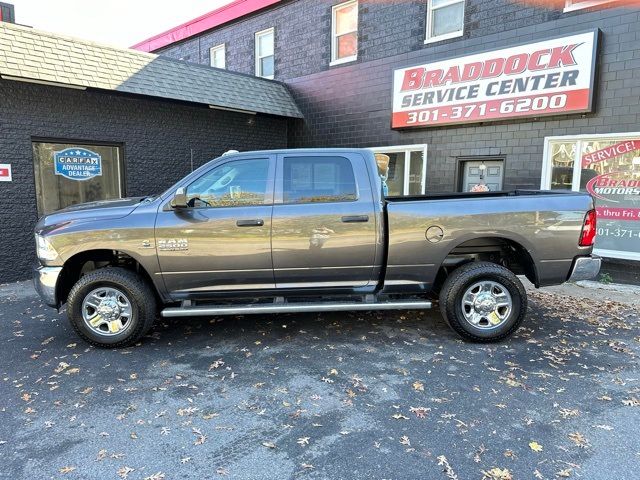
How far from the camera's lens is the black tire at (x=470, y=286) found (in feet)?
15.0

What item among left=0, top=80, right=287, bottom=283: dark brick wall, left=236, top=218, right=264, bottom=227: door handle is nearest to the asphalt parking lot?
left=236, top=218, right=264, bottom=227: door handle

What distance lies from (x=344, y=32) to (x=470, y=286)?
26.0 ft

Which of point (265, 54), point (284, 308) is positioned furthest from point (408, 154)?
point (284, 308)

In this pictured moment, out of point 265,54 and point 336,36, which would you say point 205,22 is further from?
point 336,36

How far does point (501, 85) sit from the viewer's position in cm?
805

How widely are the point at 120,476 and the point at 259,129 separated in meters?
9.11

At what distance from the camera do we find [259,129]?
10.8 meters

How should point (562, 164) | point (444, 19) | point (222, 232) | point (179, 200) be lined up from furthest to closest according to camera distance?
point (444, 19) → point (562, 164) → point (222, 232) → point (179, 200)

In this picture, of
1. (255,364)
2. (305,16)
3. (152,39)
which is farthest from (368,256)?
(152,39)

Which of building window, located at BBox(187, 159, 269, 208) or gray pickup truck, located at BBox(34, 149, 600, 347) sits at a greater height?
building window, located at BBox(187, 159, 269, 208)

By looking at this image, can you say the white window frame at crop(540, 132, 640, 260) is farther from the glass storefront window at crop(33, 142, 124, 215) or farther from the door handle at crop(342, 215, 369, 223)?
the glass storefront window at crop(33, 142, 124, 215)

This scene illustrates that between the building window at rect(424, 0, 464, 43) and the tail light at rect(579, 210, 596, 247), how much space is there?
5.48 metres

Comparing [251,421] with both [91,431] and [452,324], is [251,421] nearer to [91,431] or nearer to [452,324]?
[91,431]

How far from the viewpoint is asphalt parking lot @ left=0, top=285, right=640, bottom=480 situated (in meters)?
2.76
